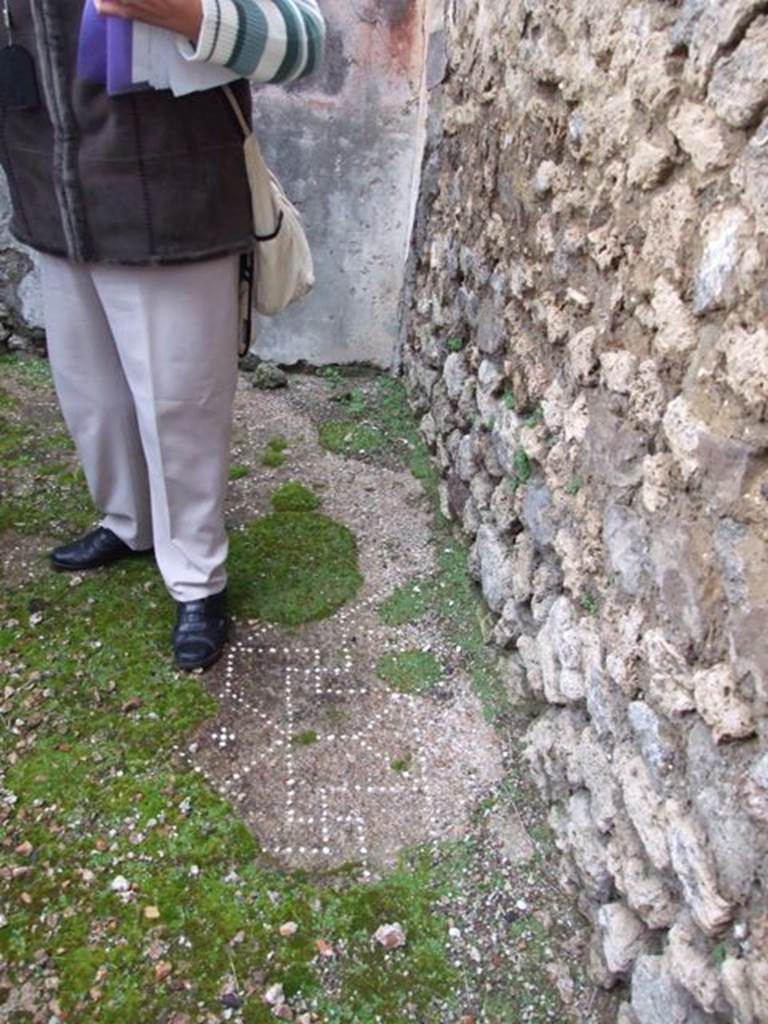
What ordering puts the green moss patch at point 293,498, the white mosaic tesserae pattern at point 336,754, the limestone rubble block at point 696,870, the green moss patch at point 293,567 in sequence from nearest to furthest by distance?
1. the limestone rubble block at point 696,870
2. the white mosaic tesserae pattern at point 336,754
3. the green moss patch at point 293,567
4. the green moss patch at point 293,498

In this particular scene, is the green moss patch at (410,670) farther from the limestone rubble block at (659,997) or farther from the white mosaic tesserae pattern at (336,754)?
the limestone rubble block at (659,997)

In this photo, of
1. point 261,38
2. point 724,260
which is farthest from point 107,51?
point 724,260

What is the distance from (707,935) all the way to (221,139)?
Answer: 1.55m

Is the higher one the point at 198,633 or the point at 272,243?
the point at 272,243

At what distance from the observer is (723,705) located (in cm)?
111

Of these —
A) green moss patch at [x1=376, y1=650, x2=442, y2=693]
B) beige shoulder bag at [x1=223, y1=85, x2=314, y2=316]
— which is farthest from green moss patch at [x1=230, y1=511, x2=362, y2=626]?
beige shoulder bag at [x1=223, y1=85, x2=314, y2=316]

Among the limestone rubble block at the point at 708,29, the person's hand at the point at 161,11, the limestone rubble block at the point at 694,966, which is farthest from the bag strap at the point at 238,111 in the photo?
the limestone rubble block at the point at 694,966

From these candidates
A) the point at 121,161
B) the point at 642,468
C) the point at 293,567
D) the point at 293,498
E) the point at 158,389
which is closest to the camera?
the point at 642,468

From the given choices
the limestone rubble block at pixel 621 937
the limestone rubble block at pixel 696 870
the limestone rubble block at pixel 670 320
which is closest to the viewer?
the limestone rubble block at pixel 696 870

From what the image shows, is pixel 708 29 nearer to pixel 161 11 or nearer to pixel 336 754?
pixel 161 11

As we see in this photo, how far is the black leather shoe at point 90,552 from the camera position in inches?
91.1

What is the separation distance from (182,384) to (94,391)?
1.07ft

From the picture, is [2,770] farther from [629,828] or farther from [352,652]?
[629,828]

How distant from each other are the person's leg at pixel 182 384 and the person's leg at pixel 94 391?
4.2 inches
